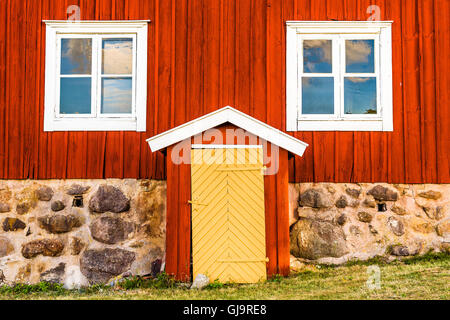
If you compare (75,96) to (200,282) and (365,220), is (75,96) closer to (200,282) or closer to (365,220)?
(200,282)

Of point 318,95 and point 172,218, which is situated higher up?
point 318,95

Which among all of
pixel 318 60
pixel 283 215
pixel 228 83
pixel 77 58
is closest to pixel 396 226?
pixel 283 215

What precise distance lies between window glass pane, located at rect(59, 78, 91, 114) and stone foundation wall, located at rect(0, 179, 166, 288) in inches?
52.8

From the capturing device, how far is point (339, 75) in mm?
9664

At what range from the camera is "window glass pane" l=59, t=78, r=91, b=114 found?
A: 9625 mm

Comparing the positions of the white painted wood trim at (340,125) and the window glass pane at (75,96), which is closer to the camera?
the white painted wood trim at (340,125)

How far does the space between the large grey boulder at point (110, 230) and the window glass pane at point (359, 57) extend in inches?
195

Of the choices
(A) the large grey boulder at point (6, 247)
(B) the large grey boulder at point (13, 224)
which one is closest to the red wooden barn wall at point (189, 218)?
(B) the large grey boulder at point (13, 224)

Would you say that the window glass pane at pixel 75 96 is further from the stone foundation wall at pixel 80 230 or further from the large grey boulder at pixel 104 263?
the large grey boulder at pixel 104 263

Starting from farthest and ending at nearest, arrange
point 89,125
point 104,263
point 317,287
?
1. point 89,125
2. point 104,263
3. point 317,287

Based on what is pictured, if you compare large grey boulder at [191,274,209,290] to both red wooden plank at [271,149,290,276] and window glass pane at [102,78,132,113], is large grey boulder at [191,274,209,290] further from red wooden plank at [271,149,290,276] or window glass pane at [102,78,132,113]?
window glass pane at [102,78,132,113]

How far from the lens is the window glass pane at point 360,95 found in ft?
31.7

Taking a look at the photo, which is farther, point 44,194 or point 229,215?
point 44,194

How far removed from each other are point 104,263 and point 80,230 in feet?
2.40
